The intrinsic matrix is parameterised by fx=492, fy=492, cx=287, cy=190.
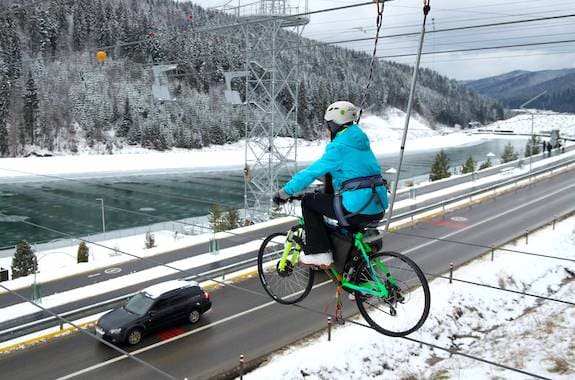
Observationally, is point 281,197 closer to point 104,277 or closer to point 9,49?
point 104,277

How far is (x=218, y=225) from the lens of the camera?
36.8 metres

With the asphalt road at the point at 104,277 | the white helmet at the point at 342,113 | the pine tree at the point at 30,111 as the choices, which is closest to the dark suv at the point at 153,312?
the asphalt road at the point at 104,277

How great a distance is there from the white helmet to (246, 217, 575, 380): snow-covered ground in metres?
9.50

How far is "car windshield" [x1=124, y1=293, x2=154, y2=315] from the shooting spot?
15461 millimetres

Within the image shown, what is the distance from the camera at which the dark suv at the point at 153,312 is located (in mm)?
14828

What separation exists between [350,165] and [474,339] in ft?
47.8

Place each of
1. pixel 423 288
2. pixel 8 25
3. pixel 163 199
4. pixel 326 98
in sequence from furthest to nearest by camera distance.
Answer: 1. pixel 326 98
2. pixel 8 25
3. pixel 163 199
4. pixel 423 288

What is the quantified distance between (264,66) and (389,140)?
9828cm

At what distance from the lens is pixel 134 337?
1495 centimetres

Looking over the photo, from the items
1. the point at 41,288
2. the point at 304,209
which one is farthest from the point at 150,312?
the point at 304,209

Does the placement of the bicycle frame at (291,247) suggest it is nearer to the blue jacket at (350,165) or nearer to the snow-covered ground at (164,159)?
the blue jacket at (350,165)

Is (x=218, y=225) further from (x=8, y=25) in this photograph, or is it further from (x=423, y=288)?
(x=8, y=25)

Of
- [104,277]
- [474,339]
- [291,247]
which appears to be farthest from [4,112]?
[291,247]

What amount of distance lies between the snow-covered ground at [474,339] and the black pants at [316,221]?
27.7 feet
